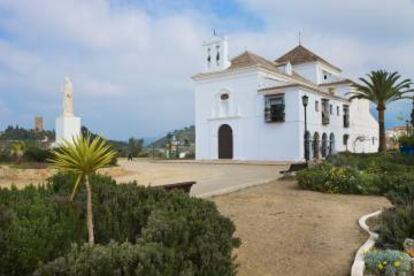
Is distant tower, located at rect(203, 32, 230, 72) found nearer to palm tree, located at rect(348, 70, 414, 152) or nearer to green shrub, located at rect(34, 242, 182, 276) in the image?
palm tree, located at rect(348, 70, 414, 152)

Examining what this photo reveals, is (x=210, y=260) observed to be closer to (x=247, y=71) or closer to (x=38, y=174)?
(x=38, y=174)

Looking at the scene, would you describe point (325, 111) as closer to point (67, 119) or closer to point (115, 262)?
point (67, 119)

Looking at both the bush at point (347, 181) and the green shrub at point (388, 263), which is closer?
the green shrub at point (388, 263)

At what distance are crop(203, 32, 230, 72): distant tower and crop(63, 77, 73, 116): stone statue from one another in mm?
18366

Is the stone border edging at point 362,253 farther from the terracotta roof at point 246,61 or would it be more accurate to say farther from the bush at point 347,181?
the terracotta roof at point 246,61

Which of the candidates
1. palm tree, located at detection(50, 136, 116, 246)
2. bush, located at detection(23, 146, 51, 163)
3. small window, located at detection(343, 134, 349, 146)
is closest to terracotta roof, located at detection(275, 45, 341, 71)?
small window, located at detection(343, 134, 349, 146)

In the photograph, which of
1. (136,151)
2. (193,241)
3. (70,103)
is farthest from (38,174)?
(136,151)

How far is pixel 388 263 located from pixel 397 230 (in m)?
1.14

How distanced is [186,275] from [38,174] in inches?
588

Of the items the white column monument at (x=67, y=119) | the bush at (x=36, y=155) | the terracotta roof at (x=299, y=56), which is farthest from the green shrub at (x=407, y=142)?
the terracotta roof at (x=299, y=56)

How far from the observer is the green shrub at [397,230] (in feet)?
16.9

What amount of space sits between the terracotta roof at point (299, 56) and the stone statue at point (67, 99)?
29683mm

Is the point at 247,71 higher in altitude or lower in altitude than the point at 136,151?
higher

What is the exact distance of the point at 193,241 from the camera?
3.31 metres
